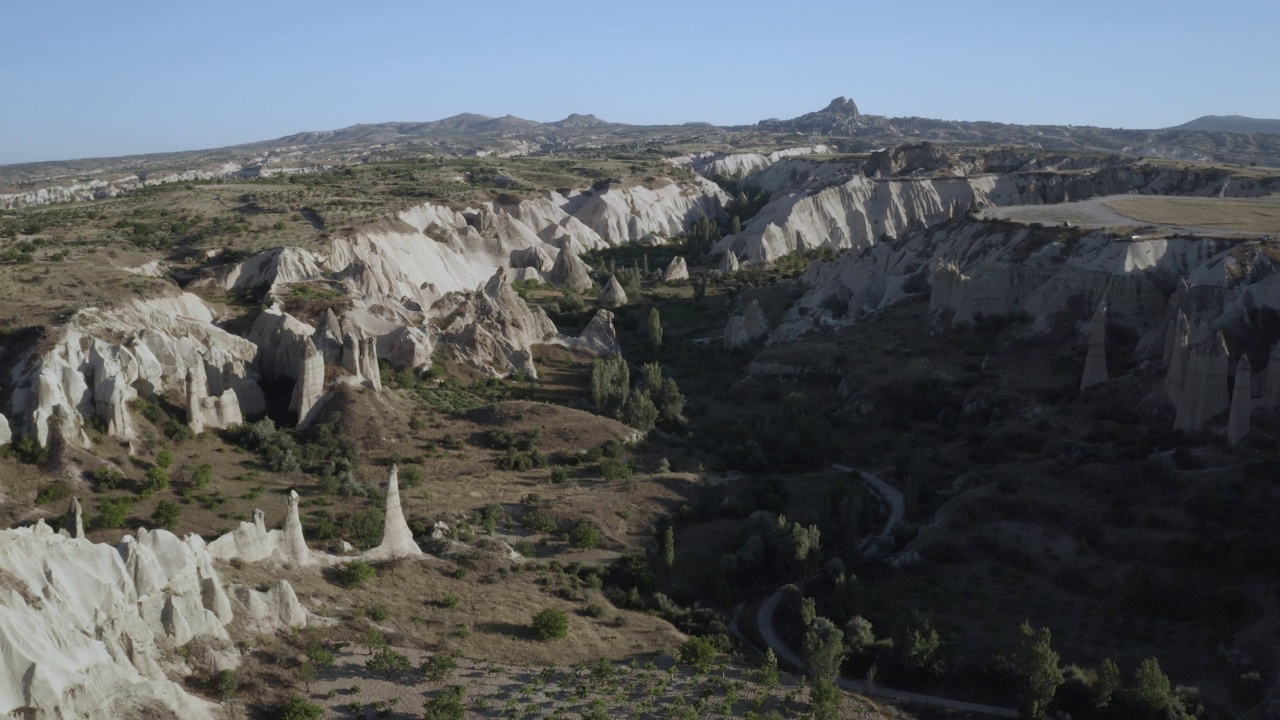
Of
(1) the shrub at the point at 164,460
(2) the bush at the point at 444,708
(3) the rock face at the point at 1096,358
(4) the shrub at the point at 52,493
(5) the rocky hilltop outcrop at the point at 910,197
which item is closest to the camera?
(2) the bush at the point at 444,708

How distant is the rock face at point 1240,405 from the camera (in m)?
30.8

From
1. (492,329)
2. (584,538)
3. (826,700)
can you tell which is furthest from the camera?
(492,329)

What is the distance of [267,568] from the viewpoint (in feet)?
71.2

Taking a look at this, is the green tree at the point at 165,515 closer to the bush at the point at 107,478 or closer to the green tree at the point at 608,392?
the bush at the point at 107,478

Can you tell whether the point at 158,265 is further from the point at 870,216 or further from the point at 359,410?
the point at 870,216

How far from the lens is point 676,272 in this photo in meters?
73.6

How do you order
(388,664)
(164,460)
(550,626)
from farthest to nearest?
(164,460)
(550,626)
(388,664)

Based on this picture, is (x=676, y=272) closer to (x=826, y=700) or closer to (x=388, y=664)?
(x=826, y=700)

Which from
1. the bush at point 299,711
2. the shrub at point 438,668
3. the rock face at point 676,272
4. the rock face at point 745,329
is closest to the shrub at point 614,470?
the shrub at point 438,668

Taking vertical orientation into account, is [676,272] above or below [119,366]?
below

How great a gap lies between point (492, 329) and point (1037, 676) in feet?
98.2

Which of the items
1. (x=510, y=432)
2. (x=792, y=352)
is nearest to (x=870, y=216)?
(x=792, y=352)

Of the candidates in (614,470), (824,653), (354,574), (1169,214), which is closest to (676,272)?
(1169,214)

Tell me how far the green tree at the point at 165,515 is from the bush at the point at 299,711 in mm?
9271
